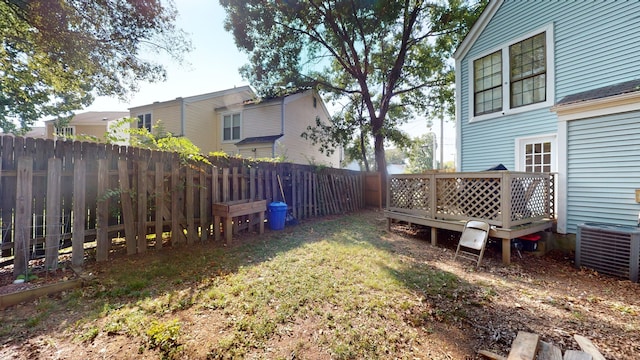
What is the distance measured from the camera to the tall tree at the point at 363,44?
40.3ft

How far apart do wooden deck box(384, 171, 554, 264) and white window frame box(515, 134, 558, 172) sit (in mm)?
650

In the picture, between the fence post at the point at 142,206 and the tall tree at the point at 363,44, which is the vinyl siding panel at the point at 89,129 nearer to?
the tall tree at the point at 363,44

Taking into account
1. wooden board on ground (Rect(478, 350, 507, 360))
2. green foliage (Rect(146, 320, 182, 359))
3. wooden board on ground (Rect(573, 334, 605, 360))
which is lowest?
wooden board on ground (Rect(478, 350, 507, 360))

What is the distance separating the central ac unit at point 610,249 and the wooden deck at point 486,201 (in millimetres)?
765

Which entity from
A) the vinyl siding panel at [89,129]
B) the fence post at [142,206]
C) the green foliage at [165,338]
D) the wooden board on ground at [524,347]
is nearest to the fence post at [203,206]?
the fence post at [142,206]

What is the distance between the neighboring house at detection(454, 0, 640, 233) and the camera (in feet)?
16.3

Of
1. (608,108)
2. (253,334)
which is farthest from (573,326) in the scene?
(608,108)

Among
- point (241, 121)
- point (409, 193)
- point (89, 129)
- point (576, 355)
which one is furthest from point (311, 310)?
point (89, 129)

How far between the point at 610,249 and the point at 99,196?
8.43 metres

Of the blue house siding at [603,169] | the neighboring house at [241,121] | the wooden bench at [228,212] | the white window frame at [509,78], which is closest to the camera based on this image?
the blue house siding at [603,169]

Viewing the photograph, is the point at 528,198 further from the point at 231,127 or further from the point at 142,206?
the point at 231,127

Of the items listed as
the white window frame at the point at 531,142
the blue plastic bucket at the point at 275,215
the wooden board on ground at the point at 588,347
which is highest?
the white window frame at the point at 531,142

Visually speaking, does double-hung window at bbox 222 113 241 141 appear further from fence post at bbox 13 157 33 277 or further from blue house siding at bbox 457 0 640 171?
fence post at bbox 13 157 33 277

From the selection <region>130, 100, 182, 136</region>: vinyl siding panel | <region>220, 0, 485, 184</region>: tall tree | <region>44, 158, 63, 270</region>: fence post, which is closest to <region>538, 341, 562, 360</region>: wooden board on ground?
<region>44, 158, 63, 270</region>: fence post
